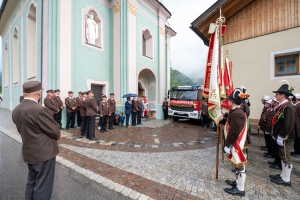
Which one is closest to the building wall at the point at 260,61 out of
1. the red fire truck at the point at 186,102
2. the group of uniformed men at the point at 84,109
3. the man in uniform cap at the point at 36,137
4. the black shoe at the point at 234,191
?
the red fire truck at the point at 186,102

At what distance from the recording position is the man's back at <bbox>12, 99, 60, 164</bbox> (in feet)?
6.47

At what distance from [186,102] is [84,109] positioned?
270 inches

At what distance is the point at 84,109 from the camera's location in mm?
6766

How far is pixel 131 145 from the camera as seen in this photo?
18.6 feet

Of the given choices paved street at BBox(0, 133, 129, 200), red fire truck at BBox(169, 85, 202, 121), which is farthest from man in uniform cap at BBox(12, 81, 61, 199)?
red fire truck at BBox(169, 85, 202, 121)

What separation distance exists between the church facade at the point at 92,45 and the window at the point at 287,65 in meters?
7.95

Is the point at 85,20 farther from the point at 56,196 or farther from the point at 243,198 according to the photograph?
the point at 243,198

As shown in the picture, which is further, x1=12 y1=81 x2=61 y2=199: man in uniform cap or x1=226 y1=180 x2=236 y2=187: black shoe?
x1=226 y1=180 x2=236 y2=187: black shoe

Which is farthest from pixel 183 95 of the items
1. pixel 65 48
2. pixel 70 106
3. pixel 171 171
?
pixel 171 171

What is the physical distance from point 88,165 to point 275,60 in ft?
27.2

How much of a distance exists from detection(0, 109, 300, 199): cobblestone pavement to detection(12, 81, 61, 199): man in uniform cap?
1257 mm

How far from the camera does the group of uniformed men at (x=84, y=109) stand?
6.23 metres

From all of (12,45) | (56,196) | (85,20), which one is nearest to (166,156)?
(56,196)

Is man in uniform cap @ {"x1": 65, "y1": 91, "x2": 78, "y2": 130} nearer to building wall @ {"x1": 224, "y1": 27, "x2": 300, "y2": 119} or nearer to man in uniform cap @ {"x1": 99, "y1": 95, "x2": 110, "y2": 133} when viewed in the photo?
man in uniform cap @ {"x1": 99, "y1": 95, "x2": 110, "y2": 133}
